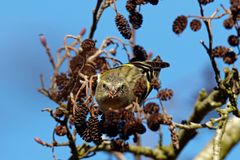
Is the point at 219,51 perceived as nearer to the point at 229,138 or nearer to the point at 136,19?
the point at 136,19

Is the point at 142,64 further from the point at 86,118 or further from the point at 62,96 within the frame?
the point at 86,118

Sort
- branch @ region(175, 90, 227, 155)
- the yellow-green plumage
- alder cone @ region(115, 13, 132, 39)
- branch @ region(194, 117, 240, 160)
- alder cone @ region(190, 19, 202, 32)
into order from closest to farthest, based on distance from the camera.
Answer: alder cone @ region(115, 13, 132, 39)
alder cone @ region(190, 19, 202, 32)
the yellow-green plumage
branch @ region(175, 90, 227, 155)
branch @ region(194, 117, 240, 160)

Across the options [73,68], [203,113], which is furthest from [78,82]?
[203,113]

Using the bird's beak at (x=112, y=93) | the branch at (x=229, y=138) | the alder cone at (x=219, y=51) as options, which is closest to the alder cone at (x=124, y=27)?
the alder cone at (x=219, y=51)

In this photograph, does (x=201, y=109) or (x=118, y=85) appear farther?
(x=201, y=109)

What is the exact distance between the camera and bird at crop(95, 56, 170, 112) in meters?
3.39

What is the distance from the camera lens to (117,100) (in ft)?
11.3

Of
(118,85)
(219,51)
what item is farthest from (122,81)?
(219,51)

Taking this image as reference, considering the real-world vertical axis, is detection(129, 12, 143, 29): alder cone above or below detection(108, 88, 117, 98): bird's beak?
above

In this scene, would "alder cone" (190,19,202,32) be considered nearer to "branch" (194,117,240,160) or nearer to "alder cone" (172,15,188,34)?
"alder cone" (172,15,188,34)

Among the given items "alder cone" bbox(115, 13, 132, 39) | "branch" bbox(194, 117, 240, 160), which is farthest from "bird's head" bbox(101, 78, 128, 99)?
"branch" bbox(194, 117, 240, 160)

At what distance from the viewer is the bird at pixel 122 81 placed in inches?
133

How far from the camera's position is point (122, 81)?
3600mm

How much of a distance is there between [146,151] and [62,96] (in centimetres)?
88
